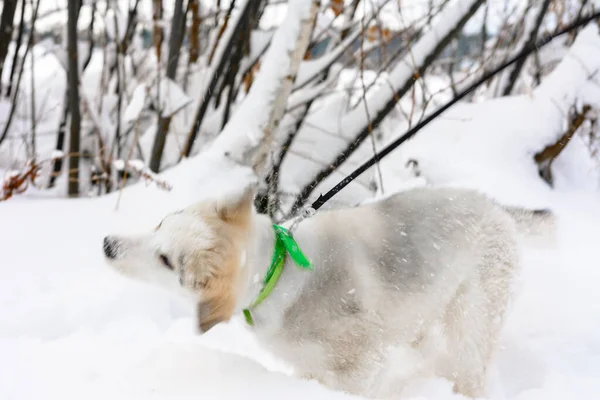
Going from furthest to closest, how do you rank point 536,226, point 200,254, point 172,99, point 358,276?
point 172,99, point 536,226, point 358,276, point 200,254

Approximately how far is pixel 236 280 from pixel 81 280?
1322mm

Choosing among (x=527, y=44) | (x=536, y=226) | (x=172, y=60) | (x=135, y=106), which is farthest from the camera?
(x=527, y=44)

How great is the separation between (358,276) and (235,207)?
1.87ft

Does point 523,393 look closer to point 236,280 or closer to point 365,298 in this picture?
point 365,298

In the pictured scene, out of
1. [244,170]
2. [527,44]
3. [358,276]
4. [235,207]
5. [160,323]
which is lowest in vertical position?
[160,323]

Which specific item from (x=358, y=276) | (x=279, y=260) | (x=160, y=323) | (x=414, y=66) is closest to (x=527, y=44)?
(x=414, y=66)

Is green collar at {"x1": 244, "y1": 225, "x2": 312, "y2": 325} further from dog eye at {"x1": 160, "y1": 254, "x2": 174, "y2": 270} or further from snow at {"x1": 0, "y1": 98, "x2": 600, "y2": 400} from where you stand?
dog eye at {"x1": 160, "y1": 254, "x2": 174, "y2": 270}

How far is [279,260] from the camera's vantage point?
6.36ft

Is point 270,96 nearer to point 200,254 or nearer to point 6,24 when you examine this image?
point 200,254

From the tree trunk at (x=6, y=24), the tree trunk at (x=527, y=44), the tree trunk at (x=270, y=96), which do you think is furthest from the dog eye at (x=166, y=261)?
the tree trunk at (x=527, y=44)

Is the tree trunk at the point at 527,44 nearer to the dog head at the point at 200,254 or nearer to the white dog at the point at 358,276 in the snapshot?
the white dog at the point at 358,276

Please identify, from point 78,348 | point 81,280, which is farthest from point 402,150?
point 78,348

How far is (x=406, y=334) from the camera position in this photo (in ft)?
7.13

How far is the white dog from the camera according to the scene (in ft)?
5.91
